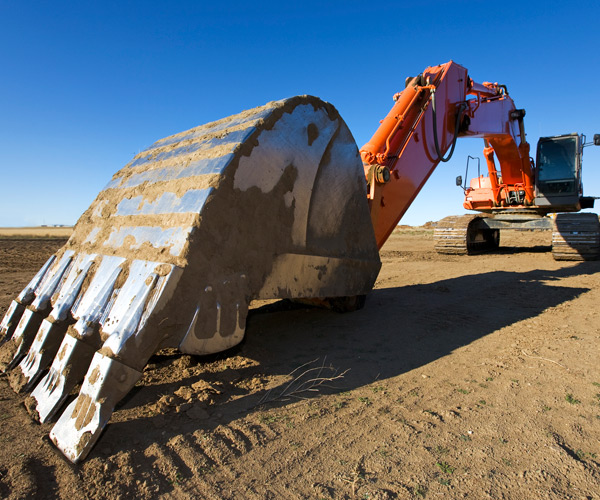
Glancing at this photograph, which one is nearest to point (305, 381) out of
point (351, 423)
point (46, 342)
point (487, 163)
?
point (351, 423)

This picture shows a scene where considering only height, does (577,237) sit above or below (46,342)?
above

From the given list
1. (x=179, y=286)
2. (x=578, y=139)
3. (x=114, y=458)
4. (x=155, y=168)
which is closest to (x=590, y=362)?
(x=179, y=286)

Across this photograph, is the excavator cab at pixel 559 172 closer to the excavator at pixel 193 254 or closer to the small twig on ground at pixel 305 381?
the excavator at pixel 193 254

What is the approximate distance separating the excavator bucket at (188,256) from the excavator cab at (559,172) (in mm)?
7708

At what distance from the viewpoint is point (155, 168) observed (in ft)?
10.9

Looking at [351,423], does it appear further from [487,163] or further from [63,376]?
[487,163]

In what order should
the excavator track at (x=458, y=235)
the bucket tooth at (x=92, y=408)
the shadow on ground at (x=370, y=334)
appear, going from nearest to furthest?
1. the bucket tooth at (x=92, y=408)
2. the shadow on ground at (x=370, y=334)
3. the excavator track at (x=458, y=235)

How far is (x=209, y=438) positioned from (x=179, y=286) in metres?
0.81

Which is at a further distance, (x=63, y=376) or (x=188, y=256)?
(x=188, y=256)

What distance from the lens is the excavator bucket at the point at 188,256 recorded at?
219 centimetres

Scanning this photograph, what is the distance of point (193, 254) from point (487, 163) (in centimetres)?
991

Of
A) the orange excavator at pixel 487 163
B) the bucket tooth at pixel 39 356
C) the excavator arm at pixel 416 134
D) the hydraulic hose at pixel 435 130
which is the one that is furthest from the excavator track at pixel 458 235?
the bucket tooth at pixel 39 356

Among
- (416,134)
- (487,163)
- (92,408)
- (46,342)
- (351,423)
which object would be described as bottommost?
(351,423)

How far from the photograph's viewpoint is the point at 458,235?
10766 mm
